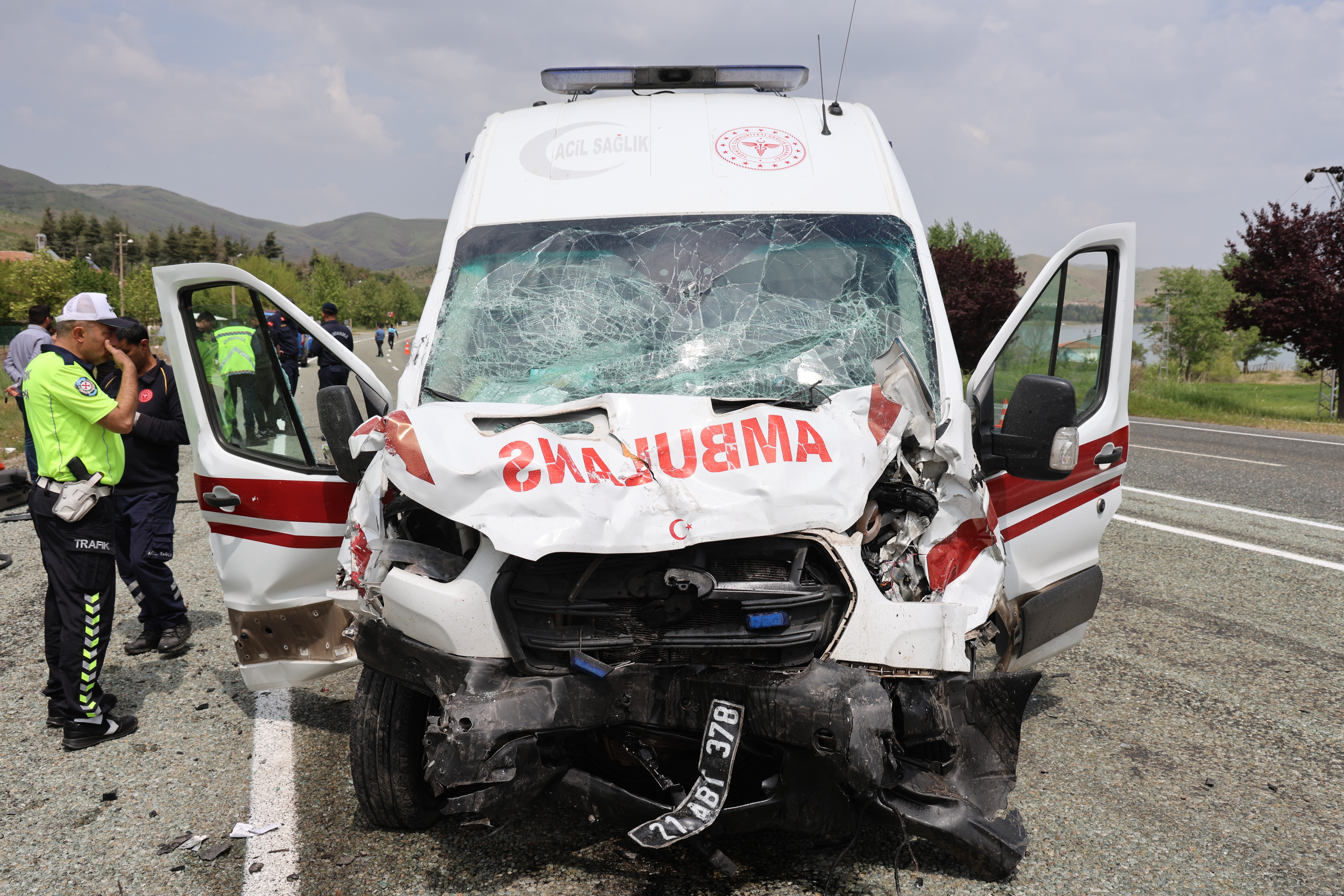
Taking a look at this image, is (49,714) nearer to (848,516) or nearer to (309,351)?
(309,351)

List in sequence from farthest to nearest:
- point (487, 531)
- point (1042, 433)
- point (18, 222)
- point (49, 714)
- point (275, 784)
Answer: point (18, 222), point (49, 714), point (275, 784), point (1042, 433), point (487, 531)

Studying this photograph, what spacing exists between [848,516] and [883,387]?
50 centimetres

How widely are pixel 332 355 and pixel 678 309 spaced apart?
139 cm

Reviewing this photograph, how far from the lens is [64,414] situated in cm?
428

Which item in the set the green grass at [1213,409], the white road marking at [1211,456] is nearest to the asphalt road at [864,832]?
the white road marking at [1211,456]

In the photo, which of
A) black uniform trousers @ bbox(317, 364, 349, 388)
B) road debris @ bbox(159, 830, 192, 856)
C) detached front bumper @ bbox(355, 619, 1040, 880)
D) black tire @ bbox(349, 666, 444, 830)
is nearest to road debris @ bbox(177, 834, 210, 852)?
road debris @ bbox(159, 830, 192, 856)

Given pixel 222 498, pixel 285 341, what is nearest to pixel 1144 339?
pixel 285 341

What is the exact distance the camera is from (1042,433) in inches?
123

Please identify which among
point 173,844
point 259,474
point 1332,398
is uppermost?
point 259,474

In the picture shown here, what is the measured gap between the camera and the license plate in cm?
248

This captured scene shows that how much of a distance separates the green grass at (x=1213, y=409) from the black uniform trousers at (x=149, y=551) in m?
16.2

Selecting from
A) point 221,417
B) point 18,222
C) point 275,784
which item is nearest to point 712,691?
point 275,784

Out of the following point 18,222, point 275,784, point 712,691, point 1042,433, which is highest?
point 18,222

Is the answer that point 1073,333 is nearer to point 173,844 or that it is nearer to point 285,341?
point 285,341
